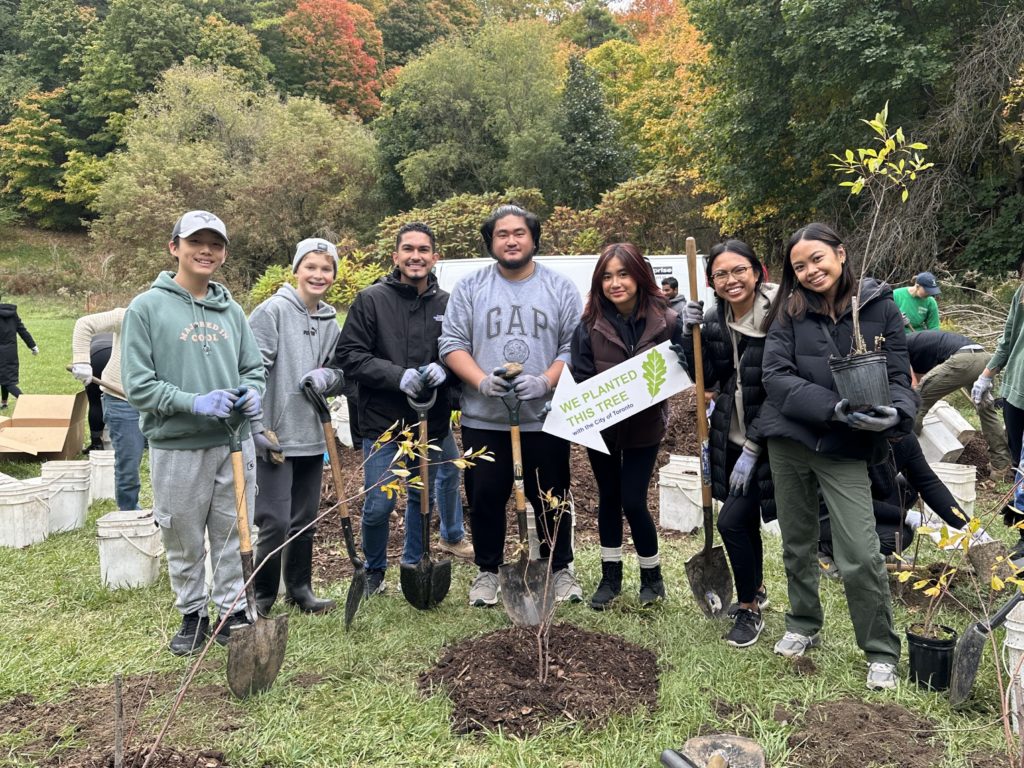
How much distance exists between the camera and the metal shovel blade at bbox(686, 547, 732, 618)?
4.07 metres

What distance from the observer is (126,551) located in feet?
15.7

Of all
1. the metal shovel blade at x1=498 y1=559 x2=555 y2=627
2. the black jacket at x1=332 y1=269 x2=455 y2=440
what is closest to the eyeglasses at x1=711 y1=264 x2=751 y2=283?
the black jacket at x1=332 y1=269 x2=455 y2=440

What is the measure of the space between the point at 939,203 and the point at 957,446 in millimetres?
9187

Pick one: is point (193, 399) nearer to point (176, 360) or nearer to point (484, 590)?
point (176, 360)

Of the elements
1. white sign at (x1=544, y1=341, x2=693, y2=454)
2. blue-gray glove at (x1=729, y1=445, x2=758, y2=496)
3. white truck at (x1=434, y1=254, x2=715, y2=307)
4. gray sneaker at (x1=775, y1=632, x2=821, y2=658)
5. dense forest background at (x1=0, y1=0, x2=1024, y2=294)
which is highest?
dense forest background at (x1=0, y1=0, x2=1024, y2=294)

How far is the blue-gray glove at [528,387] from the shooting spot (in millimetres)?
3893

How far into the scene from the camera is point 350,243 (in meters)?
25.6

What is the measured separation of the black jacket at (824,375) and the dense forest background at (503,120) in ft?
28.0

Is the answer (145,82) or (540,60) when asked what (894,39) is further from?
(145,82)

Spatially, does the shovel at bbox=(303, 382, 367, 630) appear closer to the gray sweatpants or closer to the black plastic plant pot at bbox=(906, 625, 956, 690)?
the gray sweatpants

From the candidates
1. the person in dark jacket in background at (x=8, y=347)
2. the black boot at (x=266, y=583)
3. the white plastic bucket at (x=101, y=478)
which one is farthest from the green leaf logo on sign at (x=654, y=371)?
the person in dark jacket in background at (x=8, y=347)

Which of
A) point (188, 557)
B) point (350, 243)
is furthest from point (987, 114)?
point (350, 243)

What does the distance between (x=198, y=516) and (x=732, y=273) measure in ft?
9.00

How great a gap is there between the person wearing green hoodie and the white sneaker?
9.09 feet
